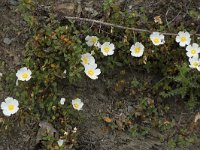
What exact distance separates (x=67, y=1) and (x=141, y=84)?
1102 millimetres

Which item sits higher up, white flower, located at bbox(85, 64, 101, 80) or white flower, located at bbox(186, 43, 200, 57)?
white flower, located at bbox(186, 43, 200, 57)

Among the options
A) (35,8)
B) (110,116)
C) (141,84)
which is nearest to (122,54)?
(141,84)

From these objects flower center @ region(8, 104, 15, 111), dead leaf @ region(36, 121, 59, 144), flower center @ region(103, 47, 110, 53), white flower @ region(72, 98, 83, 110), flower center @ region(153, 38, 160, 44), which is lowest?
dead leaf @ region(36, 121, 59, 144)

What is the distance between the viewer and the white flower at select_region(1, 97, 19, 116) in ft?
12.2

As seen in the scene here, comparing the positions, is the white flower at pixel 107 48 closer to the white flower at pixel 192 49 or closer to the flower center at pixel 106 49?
the flower center at pixel 106 49

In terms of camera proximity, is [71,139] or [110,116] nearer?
[71,139]

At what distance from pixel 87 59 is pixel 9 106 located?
2.64 feet

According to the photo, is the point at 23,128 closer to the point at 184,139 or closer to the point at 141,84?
the point at 141,84

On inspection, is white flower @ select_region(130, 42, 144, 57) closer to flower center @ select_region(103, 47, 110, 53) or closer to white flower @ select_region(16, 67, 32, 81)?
flower center @ select_region(103, 47, 110, 53)

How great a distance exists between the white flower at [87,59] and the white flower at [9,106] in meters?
0.70

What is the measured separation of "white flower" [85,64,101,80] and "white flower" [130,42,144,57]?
1.21 feet

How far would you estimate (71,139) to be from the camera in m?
3.71

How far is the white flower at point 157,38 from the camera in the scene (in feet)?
13.3

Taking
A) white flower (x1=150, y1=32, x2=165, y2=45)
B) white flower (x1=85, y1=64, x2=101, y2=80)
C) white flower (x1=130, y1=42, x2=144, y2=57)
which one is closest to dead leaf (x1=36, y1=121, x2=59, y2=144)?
white flower (x1=85, y1=64, x2=101, y2=80)
